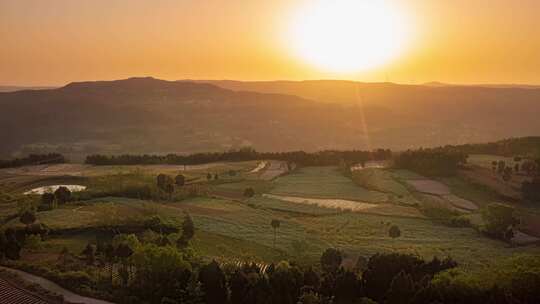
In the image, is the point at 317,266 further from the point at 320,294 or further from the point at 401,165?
the point at 401,165

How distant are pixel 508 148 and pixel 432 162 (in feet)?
82.3

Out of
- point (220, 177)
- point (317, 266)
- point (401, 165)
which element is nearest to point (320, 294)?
point (317, 266)

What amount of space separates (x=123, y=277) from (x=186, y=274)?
223 inches

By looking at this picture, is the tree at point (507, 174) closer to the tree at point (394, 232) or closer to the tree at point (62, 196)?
the tree at point (394, 232)

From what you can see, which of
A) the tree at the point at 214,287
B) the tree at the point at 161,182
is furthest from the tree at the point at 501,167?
the tree at the point at 214,287

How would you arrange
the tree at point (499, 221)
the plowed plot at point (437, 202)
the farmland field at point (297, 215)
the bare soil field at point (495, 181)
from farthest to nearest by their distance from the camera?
1. the bare soil field at point (495, 181)
2. the plowed plot at point (437, 202)
3. the tree at point (499, 221)
4. the farmland field at point (297, 215)

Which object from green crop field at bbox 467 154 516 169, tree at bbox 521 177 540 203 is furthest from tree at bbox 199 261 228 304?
green crop field at bbox 467 154 516 169

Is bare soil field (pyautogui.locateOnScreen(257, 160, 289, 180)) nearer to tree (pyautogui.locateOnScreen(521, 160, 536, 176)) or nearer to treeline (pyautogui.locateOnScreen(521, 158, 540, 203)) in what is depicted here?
treeline (pyautogui.locateOnScreen(521, 158, 540, 203))

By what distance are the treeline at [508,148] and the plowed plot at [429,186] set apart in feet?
Answer: 68.3

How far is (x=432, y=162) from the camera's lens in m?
92.0

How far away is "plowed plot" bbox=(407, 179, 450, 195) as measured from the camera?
3105 inches

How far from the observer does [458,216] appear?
209 feet

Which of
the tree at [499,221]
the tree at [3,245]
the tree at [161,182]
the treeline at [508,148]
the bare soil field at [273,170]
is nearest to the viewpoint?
the tree at [3,245]

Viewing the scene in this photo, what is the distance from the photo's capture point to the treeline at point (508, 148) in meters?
104
